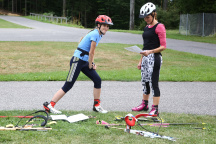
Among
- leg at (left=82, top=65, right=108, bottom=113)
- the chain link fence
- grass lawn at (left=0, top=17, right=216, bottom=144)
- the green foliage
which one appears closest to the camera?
grass lawn at (left=0, top=17, right=216, bottom=144)

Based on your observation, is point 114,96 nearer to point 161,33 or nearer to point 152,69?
point 152,69

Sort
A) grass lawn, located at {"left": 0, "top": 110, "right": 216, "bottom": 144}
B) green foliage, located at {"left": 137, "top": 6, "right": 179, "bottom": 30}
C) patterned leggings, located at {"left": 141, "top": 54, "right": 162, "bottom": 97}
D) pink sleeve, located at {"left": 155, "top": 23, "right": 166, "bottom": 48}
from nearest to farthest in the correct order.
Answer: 1. grass lawn, located at {"left": 0, "top": 110, "right": 216, "bottom": 144}
2. pink sleeve, located at {"left": 155, "top": 23, "right": 166, "bottom": 48}
3. patterned leggings, located at {"left": 141, "top": 54, "right": 162, "bottom": 97}
4. green foliage, located at {"left": 137, "top": 6, "right": 179, "bottom": 30}

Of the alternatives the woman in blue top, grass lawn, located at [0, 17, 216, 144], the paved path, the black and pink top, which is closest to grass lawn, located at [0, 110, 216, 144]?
grass lawn, located at [0, 17, 216, 144]

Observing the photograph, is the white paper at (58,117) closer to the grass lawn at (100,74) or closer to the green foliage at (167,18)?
the grass lawn at (100,74)

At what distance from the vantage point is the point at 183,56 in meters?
13.7

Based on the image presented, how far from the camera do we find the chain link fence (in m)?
24.7

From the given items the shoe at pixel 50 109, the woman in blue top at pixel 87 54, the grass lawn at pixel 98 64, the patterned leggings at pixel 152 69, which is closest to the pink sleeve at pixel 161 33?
the patterned leggings at pixel 152 69

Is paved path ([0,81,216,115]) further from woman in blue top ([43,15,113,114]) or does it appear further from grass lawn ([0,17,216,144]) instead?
woman in blue top ([43,15,113,114])

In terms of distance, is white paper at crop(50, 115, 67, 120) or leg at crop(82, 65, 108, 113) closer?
white paper at crop(50, 115, 67, 120)

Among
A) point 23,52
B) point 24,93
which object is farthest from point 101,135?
point 23,52

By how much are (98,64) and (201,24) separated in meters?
15.9

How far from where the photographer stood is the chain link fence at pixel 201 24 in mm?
24734

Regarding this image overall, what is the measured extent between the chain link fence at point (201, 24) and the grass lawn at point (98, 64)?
11013 mm

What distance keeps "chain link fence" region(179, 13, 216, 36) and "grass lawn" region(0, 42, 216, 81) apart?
11.0 meters
